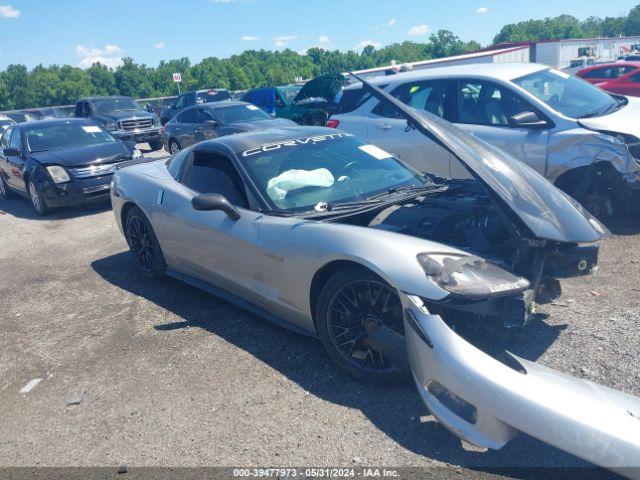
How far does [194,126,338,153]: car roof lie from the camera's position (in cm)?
443

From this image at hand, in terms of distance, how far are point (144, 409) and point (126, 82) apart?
7526cm

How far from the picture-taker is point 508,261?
10.6ft

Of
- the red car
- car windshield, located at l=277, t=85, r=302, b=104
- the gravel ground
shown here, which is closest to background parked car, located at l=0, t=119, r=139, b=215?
the gravel ground

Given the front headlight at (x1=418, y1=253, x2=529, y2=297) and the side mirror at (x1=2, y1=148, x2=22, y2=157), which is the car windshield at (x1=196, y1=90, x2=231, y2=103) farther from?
the front headlight at (x1=418, y1=253, x2=529, y2=297)

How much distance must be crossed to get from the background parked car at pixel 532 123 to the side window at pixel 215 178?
292 centimetres

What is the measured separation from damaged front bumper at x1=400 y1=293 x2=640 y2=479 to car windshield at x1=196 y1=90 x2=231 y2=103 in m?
19.5

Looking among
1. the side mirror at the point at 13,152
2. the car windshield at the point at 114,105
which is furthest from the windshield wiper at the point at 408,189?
the car windshield at the point at 114,105

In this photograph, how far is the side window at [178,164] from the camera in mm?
4969

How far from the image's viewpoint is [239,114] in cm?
1258

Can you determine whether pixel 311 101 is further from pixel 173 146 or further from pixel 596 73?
pixel 596 73

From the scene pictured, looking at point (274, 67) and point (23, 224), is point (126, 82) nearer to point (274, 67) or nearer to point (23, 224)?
point (274, 67)

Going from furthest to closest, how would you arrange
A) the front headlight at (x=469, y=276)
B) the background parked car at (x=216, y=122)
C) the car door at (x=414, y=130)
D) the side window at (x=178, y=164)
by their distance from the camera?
the background parked car at (x=216, y=122) < the car door at (x=414, y=130) < the side window at (x=178, y=164) < the front headlight at (x=469, y=276)

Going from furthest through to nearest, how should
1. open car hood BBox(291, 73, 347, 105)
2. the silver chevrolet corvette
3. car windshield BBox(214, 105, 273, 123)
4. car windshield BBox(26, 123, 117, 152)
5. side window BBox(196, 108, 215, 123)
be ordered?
open car hood BBox(291, 73, 347, 105) < side window BBox(196, 108, 215, 123) < car windshield BBox(214, 105, 273, 123) < car windshield BBox(26, 123, 117, 152) < the silver chevrolet corvette

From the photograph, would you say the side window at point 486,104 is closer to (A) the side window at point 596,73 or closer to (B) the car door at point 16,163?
(B) the car door at point 16,163
